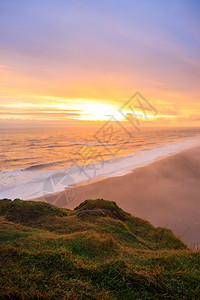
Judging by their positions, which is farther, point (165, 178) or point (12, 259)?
point (165, 178)

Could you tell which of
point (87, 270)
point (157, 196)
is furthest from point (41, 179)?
point (87, 270)

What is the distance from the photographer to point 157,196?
53.2 ft

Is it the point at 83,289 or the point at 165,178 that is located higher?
the point at 83,289

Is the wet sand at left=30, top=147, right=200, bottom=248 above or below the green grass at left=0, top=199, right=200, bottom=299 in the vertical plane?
below

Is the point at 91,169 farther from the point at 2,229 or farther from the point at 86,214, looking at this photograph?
the point at 2,229

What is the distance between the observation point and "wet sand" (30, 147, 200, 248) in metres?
11.9

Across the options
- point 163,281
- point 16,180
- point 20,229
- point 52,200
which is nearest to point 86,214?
point 20,229

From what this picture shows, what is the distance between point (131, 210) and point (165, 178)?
9591 millimetres

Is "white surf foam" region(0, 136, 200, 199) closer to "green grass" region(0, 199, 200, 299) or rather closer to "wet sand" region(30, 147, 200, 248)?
"wet sand" region(30, 147, 200, 248)

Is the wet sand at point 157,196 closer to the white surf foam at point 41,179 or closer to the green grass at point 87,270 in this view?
the white surf foam at point 41,179

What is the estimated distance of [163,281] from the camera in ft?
11.8

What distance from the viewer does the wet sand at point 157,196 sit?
38.9 feet

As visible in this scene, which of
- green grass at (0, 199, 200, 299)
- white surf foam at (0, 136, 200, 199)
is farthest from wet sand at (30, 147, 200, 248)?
green grass at (0, 199, 200, 299)

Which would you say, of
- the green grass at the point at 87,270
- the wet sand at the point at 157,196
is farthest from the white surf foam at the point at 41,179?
the green grass at the point at 87,270
